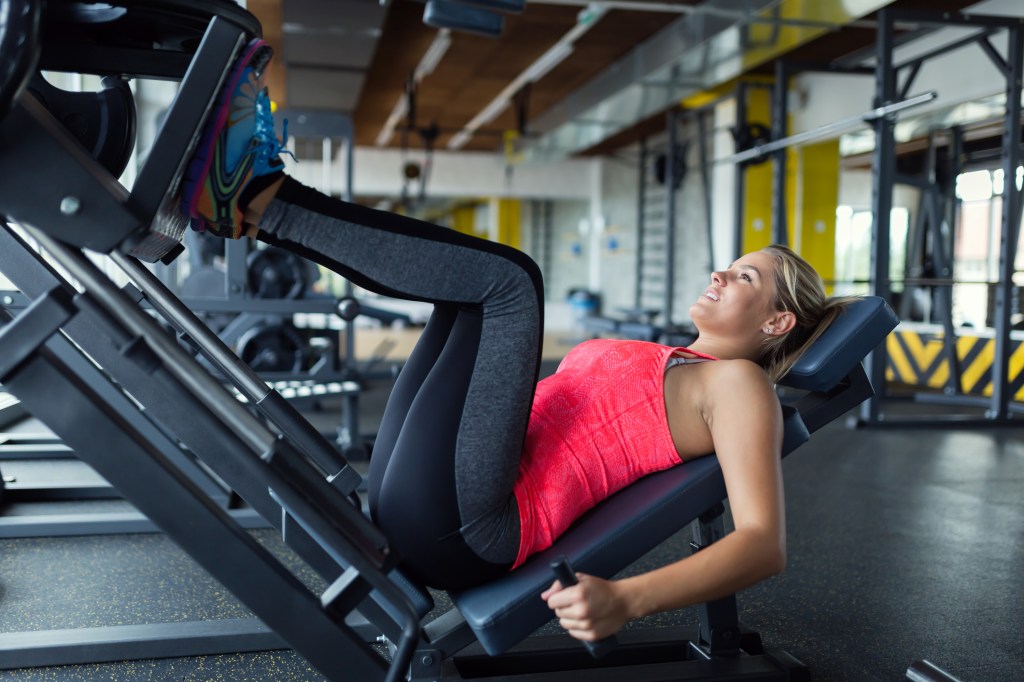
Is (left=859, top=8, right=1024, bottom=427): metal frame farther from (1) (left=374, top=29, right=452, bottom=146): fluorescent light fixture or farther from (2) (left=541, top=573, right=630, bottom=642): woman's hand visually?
(2) (left=541, top=573, right=630, bottom=642): woman's hand

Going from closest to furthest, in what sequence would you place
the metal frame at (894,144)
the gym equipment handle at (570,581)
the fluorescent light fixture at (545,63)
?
the gym equipment handle at (570,581) → the metal frame at (894,144) → the fluorescent light fixture at (545,63)

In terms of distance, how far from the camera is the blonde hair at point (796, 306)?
1.33m

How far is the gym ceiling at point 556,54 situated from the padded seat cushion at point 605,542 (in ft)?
11.9

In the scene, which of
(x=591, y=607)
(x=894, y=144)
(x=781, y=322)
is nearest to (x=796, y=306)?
(x=781, y=322)

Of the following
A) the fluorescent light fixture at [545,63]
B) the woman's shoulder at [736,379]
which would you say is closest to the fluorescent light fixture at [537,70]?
the fluorescent light fixture at [545,63]

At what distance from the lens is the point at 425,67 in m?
7.29

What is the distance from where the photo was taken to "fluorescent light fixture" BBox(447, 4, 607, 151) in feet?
18.6

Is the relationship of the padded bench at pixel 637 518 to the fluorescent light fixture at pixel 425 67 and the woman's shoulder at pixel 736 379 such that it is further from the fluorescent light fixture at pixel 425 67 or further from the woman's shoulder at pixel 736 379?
the fluorescent light fixture at pixel 425 67

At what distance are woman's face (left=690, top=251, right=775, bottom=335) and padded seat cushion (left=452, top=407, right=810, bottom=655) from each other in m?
0.18

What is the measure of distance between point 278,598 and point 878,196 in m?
3.86

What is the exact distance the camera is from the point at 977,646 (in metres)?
1.67

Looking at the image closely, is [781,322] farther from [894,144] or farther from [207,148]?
[894,144]

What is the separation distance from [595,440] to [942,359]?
537 centimetres

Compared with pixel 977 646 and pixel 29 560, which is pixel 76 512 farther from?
pixel 977 646
